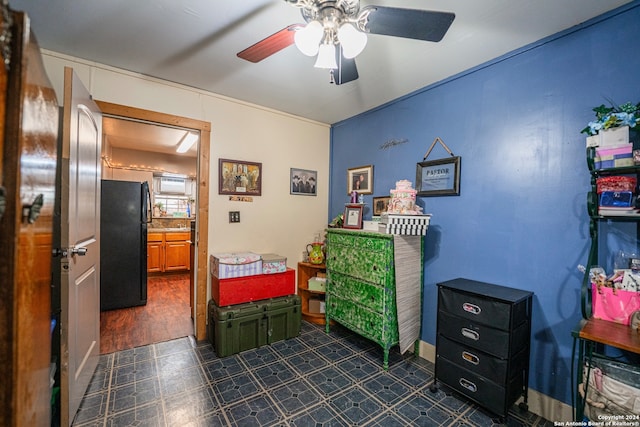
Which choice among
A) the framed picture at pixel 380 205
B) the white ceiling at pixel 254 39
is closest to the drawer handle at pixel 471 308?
the framed picture at pixel 380 205

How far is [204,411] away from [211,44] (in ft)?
8.21

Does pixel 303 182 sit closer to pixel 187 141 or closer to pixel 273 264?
pixel 273 264

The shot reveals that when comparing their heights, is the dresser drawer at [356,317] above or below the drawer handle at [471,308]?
below

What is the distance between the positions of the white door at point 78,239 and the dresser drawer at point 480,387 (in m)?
2.36

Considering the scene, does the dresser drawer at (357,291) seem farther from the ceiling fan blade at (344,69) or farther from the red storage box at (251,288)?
the ceiling fan blade at (344,69)

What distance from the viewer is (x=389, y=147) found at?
9.44 ft

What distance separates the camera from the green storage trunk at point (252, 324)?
2.41 metres

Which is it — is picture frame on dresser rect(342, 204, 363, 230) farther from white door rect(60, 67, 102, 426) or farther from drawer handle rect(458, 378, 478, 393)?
white door rect(60, 67, 102, 426)

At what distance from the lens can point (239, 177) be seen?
2945 mm

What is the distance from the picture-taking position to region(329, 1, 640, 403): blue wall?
1632mm

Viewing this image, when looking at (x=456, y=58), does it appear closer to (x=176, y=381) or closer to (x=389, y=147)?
(x=389, y=147)

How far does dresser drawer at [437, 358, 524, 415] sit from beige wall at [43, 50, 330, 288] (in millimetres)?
1999

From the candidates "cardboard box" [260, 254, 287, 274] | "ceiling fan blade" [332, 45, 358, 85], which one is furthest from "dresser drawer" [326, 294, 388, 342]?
"ceiling fan blade" [332, 45, 358, 85]

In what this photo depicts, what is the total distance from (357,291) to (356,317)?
247 millimetres
